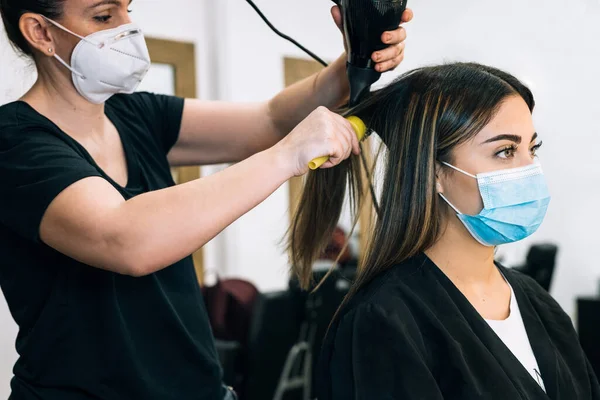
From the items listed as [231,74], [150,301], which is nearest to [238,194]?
[150,301]

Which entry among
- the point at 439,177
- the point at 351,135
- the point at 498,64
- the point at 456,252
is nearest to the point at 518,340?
the point at 456,252

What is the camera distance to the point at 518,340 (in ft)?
4.31

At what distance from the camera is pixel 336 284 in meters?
2.99

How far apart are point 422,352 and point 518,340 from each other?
0.88 feet

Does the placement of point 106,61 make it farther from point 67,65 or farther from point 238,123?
point 238,123

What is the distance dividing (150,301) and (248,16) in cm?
321

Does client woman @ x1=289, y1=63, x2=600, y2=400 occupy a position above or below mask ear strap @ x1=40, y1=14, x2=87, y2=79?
below

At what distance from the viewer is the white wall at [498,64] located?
4027 mm

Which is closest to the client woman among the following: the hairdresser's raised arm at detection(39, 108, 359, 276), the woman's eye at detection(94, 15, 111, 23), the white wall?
the hairdresser's raised arm at detection(39, 108, 359, 276)

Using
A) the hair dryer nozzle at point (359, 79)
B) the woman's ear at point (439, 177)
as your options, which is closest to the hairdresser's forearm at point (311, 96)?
the hair dryer nozzle at point (359, 79)

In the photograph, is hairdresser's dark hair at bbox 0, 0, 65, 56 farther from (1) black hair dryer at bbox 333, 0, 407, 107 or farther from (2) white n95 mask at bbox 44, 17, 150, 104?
(1) black hair dryer at bbox 333, 0, 407, 107

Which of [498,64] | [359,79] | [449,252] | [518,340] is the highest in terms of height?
[359,79]

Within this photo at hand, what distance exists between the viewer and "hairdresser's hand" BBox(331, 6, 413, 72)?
3.63 feet

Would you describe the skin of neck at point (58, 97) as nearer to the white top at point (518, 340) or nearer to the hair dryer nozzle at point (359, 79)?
the hair dryer nozzle at point (359, 79)
